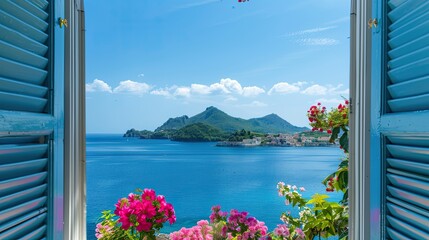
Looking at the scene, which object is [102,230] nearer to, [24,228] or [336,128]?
[24,228]

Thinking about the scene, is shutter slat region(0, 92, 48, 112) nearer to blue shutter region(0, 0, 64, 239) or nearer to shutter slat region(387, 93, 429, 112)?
blue shutter region(0, 0, 64, 239)

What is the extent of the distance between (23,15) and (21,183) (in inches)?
14.4

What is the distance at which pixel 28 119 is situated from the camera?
678 millimetres

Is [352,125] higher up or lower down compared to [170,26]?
lower down

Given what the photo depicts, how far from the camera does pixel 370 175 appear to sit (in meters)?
0.86

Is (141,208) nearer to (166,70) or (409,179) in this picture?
(409,179)

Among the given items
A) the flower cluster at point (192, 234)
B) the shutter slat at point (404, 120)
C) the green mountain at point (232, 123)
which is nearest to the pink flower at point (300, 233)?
the flower cluster at point (192, 234)

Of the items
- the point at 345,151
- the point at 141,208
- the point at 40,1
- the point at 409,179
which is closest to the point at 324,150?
the point at 345,151

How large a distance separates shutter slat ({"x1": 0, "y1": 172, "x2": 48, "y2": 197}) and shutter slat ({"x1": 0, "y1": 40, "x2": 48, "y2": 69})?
250mm

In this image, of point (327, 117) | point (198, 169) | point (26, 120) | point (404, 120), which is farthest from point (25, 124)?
point (198, 169)

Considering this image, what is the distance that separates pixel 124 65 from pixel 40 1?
41.3ft

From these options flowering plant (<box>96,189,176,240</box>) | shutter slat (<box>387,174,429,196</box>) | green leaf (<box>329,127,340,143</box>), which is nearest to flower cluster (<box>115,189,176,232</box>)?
flowering plant (<box>96,189,176,240</box>)

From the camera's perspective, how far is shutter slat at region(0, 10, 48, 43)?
61 centimetres

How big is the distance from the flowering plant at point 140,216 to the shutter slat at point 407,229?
1119 millimetres
